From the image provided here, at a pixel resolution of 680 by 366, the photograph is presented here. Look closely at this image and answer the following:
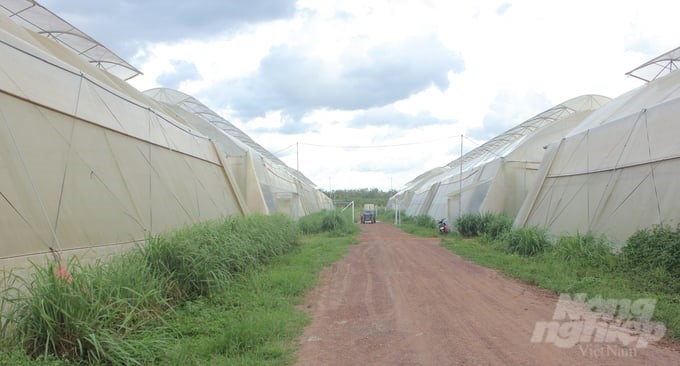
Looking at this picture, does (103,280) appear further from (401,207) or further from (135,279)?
(401,207)

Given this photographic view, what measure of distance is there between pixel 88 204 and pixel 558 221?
13167 millimetres

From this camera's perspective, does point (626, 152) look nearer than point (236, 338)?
No

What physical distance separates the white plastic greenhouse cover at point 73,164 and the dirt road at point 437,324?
3.83m

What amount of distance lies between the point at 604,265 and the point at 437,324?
5329mm

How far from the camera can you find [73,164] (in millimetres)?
7559

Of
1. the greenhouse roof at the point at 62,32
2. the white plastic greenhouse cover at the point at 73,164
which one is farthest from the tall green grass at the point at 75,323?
the greenhouse roof at the point at 62,32

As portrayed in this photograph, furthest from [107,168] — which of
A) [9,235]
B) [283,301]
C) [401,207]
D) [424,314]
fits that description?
[401,207]

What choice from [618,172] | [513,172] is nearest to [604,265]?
[618,172]

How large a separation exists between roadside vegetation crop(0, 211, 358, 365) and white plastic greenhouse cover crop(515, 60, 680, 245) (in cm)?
794

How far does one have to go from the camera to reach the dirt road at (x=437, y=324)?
488cm

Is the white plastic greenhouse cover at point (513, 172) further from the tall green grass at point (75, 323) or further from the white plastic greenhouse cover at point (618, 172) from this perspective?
the tall green grass at point (75, 323)

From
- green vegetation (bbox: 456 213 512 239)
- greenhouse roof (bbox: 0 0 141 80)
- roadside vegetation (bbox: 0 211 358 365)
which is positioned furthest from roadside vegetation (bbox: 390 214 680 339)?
greenhouse roof (bbox: 0 0 141 80)

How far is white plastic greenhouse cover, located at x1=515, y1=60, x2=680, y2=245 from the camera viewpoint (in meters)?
10.2

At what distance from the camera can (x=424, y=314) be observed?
6797 mm
